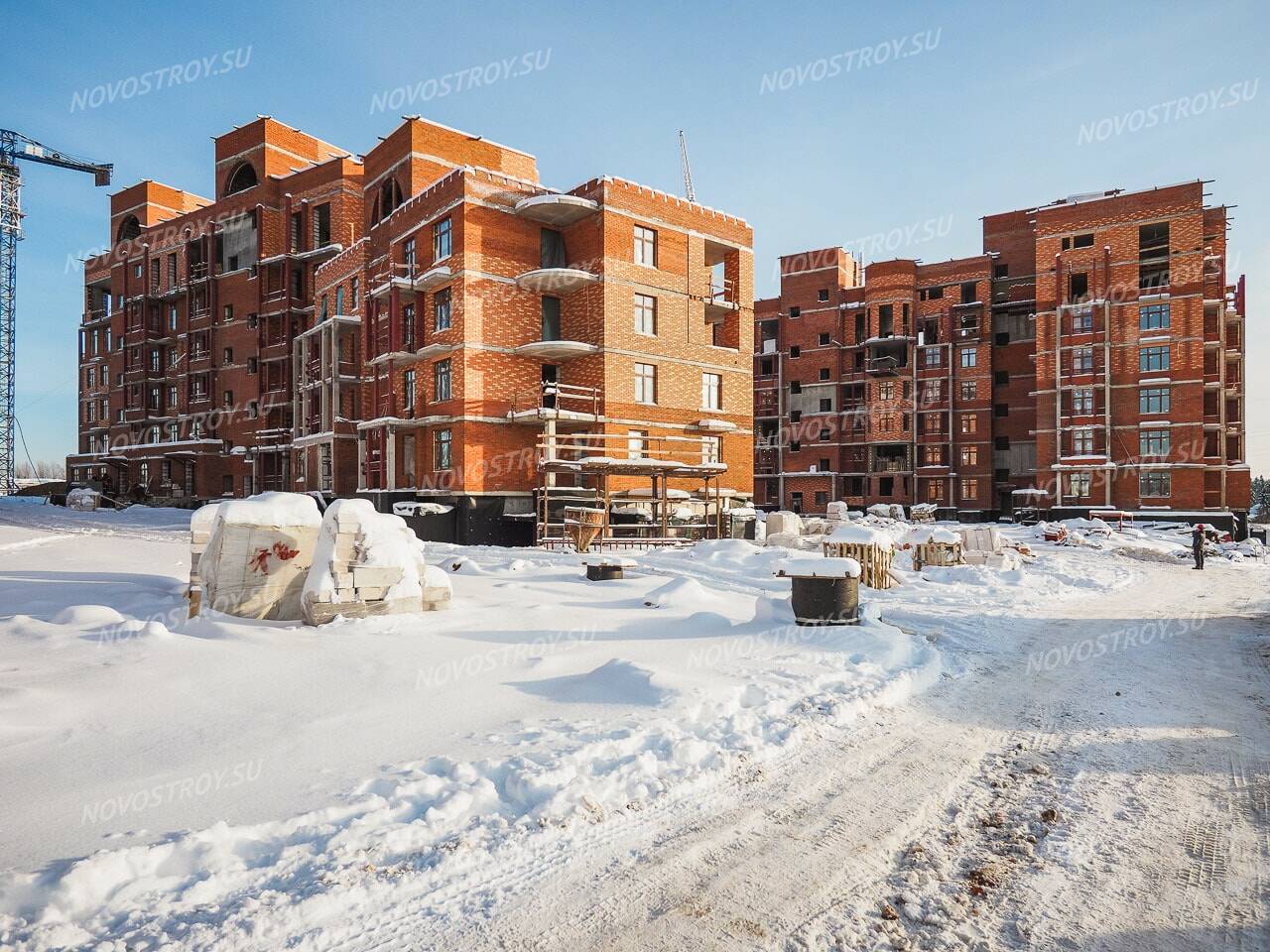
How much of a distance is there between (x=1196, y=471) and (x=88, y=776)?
1935 inches

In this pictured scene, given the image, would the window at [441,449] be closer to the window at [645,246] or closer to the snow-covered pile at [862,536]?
the window at [645,246]

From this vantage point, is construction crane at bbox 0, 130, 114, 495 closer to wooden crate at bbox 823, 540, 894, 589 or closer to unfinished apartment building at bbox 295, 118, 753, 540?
unfinished apartment building at bbox 295, 118, 753, 540

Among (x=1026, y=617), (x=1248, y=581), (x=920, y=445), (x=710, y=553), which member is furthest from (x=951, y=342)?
(x=1026, y=617)

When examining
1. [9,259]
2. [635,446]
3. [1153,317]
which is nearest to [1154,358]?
[1153,317]

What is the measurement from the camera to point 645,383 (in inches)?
1108

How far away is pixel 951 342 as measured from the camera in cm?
5103

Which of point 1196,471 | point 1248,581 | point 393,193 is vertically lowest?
point 1248,581

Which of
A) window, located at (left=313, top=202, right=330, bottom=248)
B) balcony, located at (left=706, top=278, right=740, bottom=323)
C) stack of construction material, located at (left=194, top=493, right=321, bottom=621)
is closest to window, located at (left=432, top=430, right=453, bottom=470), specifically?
balcony, located at (left=706, top=278, right=740, bottom=323)

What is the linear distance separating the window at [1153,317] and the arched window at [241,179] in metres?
55.7

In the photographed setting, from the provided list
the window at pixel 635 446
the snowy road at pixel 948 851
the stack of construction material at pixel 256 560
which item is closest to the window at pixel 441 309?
the window at pixel 635 446

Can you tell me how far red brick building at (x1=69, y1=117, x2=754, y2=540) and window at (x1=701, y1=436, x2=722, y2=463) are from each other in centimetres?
11

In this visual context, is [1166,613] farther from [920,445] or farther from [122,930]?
[920,445]

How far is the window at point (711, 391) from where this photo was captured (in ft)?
98.8

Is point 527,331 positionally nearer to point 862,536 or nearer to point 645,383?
point 645,383
